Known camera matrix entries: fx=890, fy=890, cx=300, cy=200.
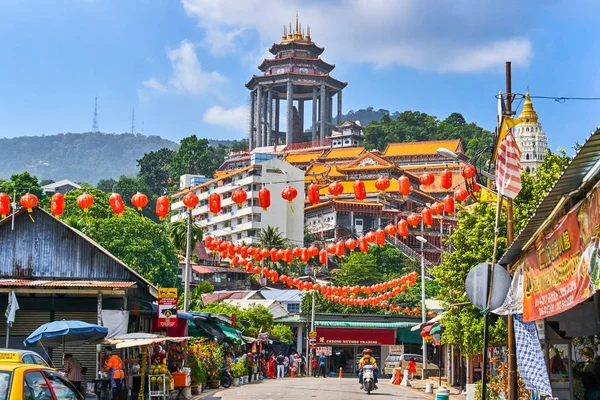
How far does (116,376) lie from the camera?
23.4 meters

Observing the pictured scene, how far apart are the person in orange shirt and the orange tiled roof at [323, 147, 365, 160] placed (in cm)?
12702

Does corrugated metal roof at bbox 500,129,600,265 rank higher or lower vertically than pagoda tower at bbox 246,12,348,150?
lower

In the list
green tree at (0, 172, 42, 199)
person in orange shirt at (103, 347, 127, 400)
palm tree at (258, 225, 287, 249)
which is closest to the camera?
person in orange shirt at (103, 347, 127, 400)

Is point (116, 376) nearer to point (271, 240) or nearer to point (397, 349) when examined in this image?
point (397, 349)

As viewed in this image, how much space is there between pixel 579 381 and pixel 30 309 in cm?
1801

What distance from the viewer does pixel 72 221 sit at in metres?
62.7

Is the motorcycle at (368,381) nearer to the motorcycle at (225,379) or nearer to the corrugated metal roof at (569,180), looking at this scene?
the motorcycle at (225,379)

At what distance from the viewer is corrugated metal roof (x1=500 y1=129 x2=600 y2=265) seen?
9781 mm

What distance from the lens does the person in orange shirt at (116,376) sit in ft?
77.0

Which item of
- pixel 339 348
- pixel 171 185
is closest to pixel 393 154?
pixel 171 185

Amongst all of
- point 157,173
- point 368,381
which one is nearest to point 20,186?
point 368,381

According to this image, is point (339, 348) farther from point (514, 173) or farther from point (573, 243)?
point (573, 243)

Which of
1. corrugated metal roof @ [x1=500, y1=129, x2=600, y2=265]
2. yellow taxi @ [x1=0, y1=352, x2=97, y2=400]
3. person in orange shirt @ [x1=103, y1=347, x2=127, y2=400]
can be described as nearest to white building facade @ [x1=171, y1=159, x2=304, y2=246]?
person in orange shirt @ [x1=103, y1=347, x2=127, y2=400]

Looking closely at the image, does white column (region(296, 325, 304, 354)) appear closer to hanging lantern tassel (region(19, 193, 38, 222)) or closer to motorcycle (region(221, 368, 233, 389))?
motorcycle (region(221, 368, 233, 389))
